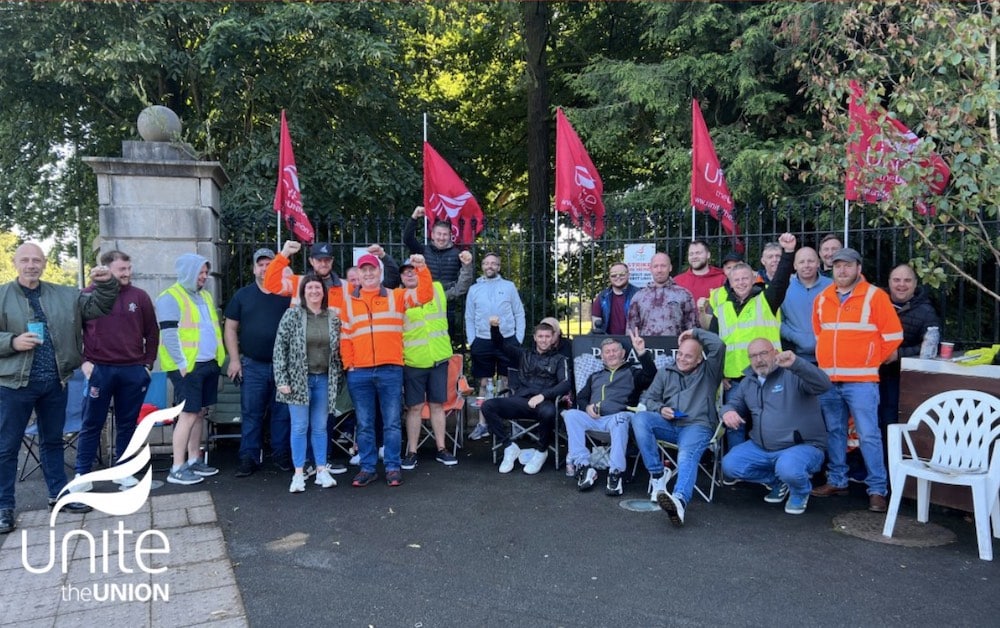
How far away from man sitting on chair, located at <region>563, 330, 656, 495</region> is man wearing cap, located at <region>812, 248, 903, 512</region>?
144 cm

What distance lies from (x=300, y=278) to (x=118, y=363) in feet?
5.20

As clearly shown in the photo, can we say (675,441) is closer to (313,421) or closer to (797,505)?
(797,505)

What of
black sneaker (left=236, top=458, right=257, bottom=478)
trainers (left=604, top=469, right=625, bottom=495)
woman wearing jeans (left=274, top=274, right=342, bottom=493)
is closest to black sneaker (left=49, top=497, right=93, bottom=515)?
black sneaker (left=236, top=458, right=257, bottom=478)

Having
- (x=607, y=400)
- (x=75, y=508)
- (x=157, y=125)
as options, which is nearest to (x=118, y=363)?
(x=75, y=508)

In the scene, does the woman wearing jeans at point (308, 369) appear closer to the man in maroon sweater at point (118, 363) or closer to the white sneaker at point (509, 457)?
the man in maroon sweater at point (118, 363)

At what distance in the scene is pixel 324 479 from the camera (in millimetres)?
5734

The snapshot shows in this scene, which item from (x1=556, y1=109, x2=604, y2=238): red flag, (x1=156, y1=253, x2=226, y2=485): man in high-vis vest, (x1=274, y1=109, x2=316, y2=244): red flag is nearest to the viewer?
(x1=156, y1=253, x2=226, y2=485): man in high-vis vest

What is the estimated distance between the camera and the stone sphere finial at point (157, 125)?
6895 mm

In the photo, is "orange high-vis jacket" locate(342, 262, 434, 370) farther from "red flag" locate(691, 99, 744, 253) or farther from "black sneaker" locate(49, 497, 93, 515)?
"red flag" locate(691, 99, 744, 253)

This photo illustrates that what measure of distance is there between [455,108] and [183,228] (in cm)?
755

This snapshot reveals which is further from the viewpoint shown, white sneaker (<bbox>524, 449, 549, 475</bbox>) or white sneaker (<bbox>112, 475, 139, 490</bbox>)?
white sneaker (<bbox>524, 449, 549, 475</bbox>)

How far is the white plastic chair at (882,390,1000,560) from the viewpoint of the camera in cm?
427

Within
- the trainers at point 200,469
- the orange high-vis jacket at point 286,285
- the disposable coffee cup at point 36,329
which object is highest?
the orange high-vis jacket at point 286,285

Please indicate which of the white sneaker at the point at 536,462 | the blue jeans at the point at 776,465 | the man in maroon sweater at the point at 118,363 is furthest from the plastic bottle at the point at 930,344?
the man in maroon sweater at the point at 118,363
